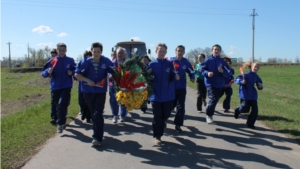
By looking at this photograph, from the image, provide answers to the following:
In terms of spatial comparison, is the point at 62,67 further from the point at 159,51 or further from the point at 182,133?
the point at 182,133

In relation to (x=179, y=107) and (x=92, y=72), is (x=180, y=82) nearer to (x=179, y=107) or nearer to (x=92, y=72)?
(x=179, y=107)

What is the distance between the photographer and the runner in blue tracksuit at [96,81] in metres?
5.97

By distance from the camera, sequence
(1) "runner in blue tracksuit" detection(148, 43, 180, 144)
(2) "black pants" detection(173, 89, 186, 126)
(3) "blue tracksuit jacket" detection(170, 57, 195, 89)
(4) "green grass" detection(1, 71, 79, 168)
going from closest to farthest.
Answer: (4) "green grass" detection(1, 71, 79, 168), (1) "runner in blue tracksuit" detection(148, 43, 180, 144), (2) "black pants" detection(173, 89, 186, 126), (3) "blue tracksuit jacket" detection(170, 57, 195, 89)

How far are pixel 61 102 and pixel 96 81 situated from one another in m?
1.73

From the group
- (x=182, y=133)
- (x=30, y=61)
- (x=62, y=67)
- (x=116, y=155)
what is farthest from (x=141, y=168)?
(x=30, y=61)

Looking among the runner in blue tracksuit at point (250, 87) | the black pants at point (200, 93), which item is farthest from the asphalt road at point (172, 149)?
the black pants at point (200, 93)

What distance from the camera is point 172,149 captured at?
5766mm

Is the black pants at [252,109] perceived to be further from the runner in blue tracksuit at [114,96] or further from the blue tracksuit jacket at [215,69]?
the runner in blue tracksuit at [114,96]

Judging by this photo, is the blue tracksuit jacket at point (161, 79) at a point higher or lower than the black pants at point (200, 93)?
higher

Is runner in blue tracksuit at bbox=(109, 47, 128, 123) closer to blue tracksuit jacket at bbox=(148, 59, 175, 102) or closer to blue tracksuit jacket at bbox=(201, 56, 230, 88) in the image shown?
blue tracksuit jacket at bbox=(148, 59, 175, 102)

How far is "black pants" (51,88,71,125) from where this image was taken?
722 centimetres

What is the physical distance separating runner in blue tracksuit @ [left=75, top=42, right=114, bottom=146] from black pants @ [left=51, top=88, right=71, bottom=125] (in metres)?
1.44

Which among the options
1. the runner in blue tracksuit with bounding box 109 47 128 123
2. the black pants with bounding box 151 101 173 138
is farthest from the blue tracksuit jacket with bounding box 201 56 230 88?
the runner in blue tracksuit with bounding box 109 47 128 123

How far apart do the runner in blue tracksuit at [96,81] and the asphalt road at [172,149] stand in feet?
1.52
